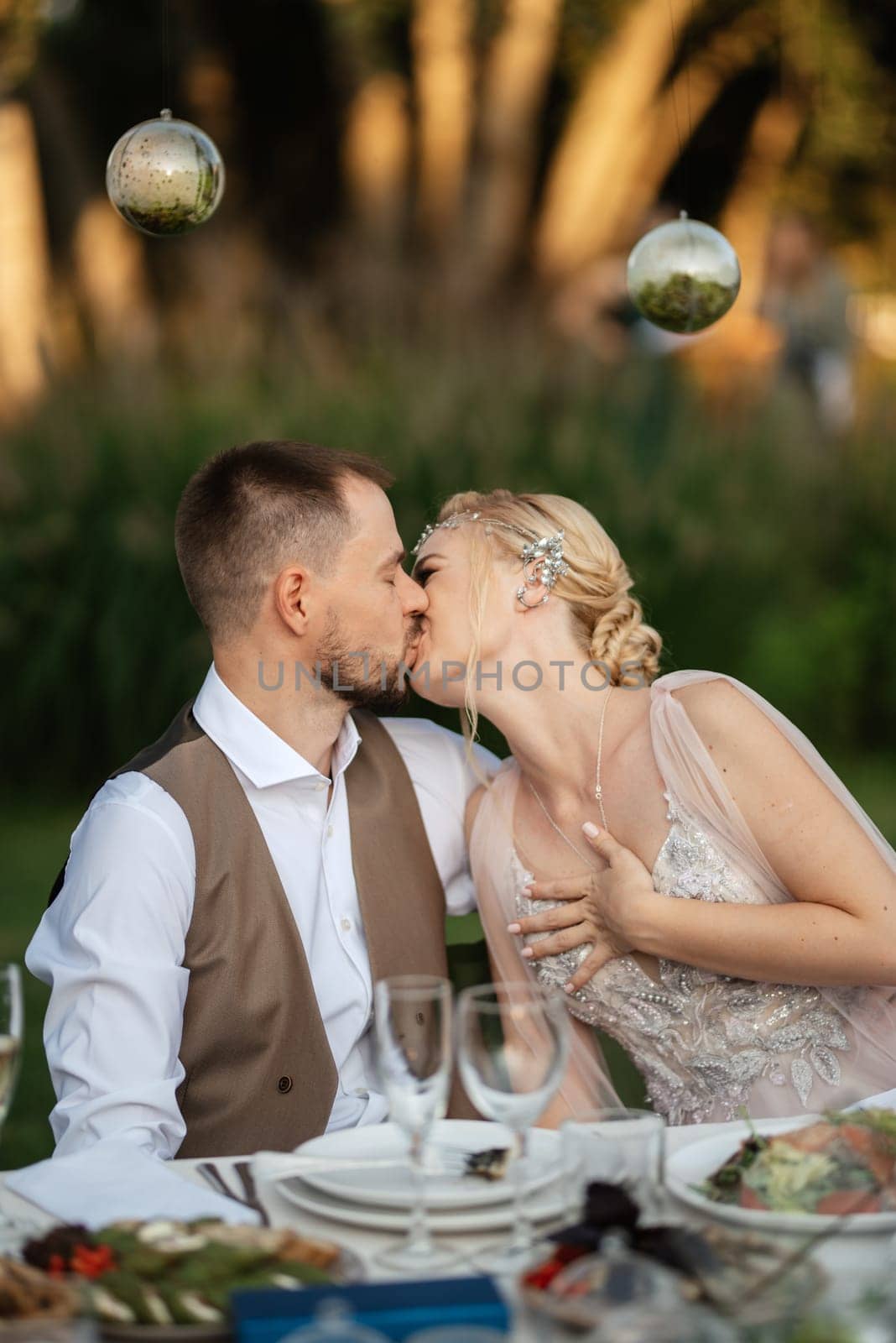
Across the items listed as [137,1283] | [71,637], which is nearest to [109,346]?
[71,637]

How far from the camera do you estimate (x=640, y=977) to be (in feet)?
8.74

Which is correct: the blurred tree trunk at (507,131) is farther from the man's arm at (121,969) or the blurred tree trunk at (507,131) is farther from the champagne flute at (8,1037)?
the champagne flute at (8,1037)

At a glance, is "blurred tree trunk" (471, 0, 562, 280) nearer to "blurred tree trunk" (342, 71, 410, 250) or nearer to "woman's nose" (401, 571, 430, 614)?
"blurred tree trunk" (342, 71, 410, 250)

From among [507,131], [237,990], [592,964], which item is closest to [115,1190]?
[237,990]

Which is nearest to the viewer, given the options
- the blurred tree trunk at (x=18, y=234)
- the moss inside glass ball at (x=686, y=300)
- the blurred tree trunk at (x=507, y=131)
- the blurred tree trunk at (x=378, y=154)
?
the moss inside glass ball at (x=686, y=300)

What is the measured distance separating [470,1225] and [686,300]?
1.86 m

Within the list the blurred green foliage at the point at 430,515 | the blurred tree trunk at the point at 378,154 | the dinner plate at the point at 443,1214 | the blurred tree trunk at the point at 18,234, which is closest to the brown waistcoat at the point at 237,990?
the dinner plate at the point at 443,1214

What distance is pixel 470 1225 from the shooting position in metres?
1.53

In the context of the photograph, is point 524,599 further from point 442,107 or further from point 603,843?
point 442,107

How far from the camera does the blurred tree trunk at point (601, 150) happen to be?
998 centimetres

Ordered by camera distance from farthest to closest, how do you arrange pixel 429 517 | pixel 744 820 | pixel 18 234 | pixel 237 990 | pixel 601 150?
1. pixel 601 150
2. pixel 18 234
3. pixel 429 517
4. pixel 744 820
5. pixel 237 990

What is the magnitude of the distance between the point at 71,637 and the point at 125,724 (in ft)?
1.16

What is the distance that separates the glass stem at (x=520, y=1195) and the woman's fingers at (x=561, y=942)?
119 cm

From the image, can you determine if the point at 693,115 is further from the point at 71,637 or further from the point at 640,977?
the point at 640,977
